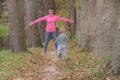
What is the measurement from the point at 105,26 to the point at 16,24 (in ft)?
13.7

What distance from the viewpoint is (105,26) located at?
1234 cm

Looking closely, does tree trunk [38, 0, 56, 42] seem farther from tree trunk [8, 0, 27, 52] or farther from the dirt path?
the dirt path

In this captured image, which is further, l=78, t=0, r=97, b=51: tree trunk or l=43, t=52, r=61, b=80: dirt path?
l=78, t=0, r=97, b=51: tree trunk

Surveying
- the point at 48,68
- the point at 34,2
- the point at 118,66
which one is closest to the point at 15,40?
the point at 48,68

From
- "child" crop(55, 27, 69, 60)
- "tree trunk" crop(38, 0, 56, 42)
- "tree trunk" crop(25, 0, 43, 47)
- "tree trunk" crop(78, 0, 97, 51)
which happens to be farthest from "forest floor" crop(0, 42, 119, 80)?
"tree trunk" crop(38, 0, 56, 42)

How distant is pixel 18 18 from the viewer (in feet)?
48.1

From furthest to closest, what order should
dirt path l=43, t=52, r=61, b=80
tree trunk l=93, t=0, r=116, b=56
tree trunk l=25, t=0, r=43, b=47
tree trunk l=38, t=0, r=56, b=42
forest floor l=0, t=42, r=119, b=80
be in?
tree trunk l=38, t=0, r=56, b=42, tree trunk l=25, t=0, r=43, b=47, tree trunk l=93, t=0, r=116, b=56, dirt path l=43, t=52, r=61, b=80, forest floor l=0, t=42, r=119, b=80

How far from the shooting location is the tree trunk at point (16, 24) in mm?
14422

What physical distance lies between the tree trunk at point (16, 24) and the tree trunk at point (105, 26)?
374cm

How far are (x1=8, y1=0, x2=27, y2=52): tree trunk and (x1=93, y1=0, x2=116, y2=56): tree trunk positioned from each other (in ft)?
12.3

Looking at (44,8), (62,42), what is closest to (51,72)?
(62,42)

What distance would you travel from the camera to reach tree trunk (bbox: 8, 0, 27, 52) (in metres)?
14.4

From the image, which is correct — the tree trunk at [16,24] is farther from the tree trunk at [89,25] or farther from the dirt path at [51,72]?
the tree trunk at [89,25]

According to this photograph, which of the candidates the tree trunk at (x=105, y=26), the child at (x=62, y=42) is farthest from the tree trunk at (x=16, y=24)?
the tree trunk at (x=105, y=26)
